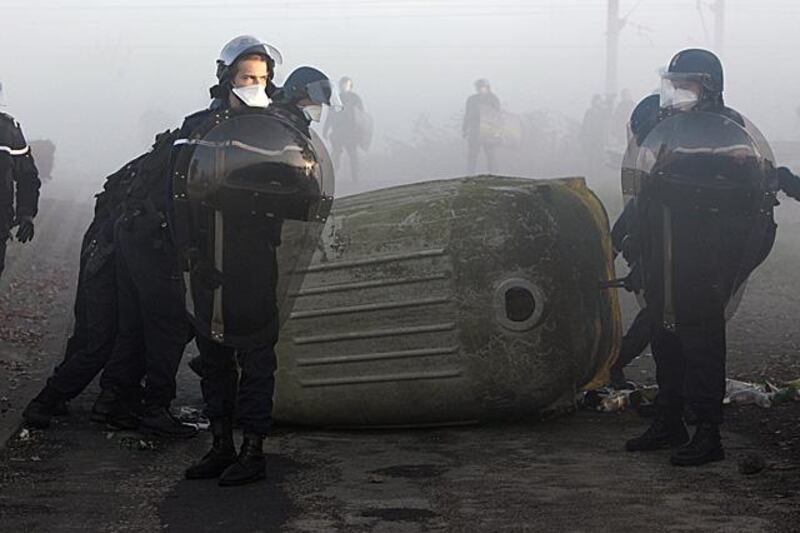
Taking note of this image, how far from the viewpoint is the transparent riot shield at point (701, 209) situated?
21.8 feet

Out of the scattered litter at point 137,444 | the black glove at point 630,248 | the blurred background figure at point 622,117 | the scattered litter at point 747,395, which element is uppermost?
the blurred background figure at point 622,117

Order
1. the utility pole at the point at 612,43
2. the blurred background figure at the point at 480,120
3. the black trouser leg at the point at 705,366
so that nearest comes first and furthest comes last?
the black trouser leg at the point at 705,366
the blurred background figure at the point at 480,120
the utility pole at the point at 612,43

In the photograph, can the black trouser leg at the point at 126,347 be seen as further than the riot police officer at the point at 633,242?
Yes

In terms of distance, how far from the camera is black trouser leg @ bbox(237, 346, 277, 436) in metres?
6.32

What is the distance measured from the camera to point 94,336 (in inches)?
300

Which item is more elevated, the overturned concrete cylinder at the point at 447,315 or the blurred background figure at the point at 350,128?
the blurred background figure at the point at 350,128

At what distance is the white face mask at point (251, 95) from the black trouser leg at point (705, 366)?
80.7 inches

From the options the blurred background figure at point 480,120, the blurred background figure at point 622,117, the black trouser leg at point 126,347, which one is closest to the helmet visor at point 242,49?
the black trouser leg at point 126,347

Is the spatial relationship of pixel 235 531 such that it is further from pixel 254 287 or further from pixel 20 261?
pixel 20 261

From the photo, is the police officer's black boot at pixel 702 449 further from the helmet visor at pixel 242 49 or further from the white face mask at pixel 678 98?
the helmet visor at pixel 242 49

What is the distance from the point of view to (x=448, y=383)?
713 cm

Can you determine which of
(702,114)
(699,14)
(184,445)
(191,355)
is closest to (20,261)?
(191,355)

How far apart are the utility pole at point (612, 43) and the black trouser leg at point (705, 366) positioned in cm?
3031

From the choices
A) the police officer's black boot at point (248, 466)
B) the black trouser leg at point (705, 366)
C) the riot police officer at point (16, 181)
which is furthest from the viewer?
the riot police officer at point (16, 181)
